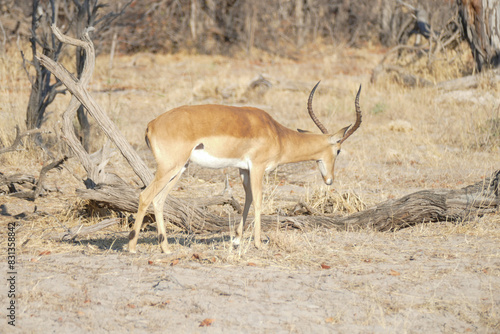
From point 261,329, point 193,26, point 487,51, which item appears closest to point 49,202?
point 261,329

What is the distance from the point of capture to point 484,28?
15000 millimetres

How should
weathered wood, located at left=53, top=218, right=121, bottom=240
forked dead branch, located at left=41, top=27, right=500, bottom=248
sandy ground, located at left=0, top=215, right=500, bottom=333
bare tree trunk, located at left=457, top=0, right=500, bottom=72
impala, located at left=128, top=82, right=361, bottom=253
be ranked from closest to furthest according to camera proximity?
1. sandy ground, located at left=0, top=215, right=500, bottom=333
2. impala, located at left=128, top=82, right=361, bottom=253
3. weathered wood, located at left=53, top=218, right=121, bottom=240
4. forked dead branch, located at left=41, top=27, right=500, bottom=248
5. bare tree trunk, located at left=457, top=0, right=500, bottom=72

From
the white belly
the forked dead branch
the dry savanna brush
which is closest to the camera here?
the dry savanna brush

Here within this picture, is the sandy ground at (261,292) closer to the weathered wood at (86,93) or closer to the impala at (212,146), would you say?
the impala at (212,146)

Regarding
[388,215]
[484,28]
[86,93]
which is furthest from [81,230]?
[484,28]

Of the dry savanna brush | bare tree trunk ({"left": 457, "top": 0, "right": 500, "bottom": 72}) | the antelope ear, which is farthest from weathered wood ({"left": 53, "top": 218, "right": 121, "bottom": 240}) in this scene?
bare tree trunk ({"left": 457, "top": 0, "right": 500, "bottom": 72})

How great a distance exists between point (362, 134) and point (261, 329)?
889 centimetres

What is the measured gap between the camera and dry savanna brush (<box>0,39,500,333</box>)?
4035 millimetres

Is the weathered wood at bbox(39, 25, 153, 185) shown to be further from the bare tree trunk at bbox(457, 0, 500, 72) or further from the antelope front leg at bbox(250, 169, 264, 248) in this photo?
the bare tree trunk at bbox(457, 0, 500, 72)

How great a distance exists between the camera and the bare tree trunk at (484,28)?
1488 centimetres

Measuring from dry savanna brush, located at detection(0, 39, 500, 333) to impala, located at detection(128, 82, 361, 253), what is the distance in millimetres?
457

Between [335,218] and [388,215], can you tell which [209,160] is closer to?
[335,218]

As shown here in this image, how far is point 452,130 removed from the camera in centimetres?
1180

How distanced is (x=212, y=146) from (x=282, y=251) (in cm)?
117
